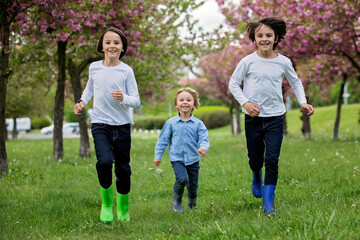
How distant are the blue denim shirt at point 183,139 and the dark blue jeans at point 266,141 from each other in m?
0.53

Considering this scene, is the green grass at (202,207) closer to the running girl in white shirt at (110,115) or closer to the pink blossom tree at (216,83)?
the running girl in white shirt at (110,115)

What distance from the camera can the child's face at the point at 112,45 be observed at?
4.75 meters

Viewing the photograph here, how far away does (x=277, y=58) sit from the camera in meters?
4.76

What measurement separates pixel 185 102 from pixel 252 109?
2.59 feet

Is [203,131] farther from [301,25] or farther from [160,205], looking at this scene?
[301,25]

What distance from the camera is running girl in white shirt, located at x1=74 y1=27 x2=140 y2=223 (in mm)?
4703

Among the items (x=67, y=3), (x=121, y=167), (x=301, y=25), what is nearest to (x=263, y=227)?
(x=121, y=167)

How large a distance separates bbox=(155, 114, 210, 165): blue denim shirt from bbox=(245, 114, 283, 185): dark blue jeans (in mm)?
530

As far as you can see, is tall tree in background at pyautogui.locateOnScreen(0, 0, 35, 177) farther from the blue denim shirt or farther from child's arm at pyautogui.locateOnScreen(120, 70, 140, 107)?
the blue denim shirt

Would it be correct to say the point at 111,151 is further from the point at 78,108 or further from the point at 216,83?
the point at 216,83

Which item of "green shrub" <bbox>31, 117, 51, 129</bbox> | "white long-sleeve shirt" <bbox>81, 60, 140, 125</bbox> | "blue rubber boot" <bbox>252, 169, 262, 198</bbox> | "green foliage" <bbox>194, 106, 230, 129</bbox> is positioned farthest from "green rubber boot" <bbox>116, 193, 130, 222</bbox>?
"green shrub" <bbox>31, 117, 51, 129</bbox>

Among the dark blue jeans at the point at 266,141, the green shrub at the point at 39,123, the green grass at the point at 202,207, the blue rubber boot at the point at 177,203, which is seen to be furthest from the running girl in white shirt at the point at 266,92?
the green shrub at the point at 39,123

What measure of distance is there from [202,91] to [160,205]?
24.7 meters

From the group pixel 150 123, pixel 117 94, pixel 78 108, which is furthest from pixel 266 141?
pixel 150 123
